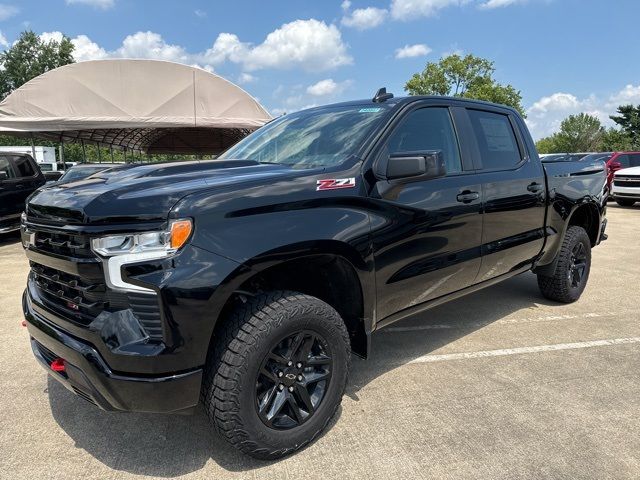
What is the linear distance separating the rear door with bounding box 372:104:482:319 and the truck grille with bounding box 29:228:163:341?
1283 millimetres

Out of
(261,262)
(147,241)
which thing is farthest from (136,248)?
(261,262)

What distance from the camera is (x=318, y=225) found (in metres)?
2.46

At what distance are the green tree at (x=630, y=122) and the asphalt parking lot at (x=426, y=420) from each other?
220ft

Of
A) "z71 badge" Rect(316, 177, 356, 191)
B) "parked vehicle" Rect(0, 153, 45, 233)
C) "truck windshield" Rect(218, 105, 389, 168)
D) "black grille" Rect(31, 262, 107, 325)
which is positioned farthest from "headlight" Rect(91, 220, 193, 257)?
"parked vehicle" Rect(0, 153, 45, 233)

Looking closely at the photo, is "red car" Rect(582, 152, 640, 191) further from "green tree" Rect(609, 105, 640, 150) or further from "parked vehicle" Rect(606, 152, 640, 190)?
"green tree" Rect(609, 105, 640, 150)

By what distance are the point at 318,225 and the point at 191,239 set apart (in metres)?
0.67

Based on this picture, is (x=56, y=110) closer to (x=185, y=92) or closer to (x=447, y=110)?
(x=185, y=92)

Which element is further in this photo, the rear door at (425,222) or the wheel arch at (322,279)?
the rear door at (425,222)

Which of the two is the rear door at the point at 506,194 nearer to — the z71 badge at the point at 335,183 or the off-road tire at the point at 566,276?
the off-road tire at the point at 566,276

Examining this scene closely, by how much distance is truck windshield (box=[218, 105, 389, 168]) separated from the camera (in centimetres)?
296

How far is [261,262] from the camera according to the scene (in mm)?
2242

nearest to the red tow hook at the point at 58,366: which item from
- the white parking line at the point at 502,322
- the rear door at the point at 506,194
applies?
the white parking line at the point at 502,322

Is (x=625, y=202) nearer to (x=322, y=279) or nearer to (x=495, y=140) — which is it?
(x=495, y=140)

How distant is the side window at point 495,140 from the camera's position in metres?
3.76
